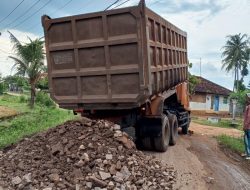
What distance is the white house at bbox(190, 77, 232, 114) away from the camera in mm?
44156

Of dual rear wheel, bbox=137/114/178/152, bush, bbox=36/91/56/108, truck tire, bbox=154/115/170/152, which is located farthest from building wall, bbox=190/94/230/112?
truck tire, bbox=154/115/170/152

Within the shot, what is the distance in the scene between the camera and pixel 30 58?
78.9 feet

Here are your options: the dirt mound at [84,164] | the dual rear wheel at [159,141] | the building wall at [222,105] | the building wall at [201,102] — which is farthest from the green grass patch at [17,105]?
the building wall at [222,105]

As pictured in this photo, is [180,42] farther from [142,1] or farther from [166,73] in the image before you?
[142,1]

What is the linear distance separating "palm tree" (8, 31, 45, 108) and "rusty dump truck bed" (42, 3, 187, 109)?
51.4 ft

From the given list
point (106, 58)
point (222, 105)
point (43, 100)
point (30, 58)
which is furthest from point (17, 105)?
point (222, 105)

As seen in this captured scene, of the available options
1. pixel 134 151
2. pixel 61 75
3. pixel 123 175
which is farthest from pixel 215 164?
pixel 61 75

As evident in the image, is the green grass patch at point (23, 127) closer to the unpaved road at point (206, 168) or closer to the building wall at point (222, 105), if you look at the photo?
the unpaved road at point (206, 168)

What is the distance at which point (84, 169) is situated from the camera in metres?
6.61

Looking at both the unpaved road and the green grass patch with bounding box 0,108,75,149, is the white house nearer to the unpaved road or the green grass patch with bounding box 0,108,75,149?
the green grass patch with bounding box 0,108,75,149

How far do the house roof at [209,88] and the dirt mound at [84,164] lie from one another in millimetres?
36531

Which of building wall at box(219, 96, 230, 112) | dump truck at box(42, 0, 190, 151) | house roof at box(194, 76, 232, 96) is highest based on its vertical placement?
dump truck at box(42, 0, 190, 151)

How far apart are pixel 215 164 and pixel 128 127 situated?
226 cm

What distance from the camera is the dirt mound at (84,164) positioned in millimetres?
6387
